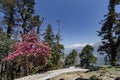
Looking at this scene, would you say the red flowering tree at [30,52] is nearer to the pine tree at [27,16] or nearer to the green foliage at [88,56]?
the pine tree at [27,16]

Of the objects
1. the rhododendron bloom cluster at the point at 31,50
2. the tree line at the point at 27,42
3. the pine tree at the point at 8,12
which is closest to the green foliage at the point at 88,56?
the tree line at the point at 27,42

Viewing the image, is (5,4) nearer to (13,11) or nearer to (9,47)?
(13,11)

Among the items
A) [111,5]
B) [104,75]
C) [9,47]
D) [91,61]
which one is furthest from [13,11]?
[91,61]

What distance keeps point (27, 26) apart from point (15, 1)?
146 inches

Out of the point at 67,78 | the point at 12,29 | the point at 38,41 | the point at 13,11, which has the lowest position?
the point at 67,78

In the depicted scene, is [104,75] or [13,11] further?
[13,11]

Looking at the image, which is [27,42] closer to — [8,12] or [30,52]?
[30,52]

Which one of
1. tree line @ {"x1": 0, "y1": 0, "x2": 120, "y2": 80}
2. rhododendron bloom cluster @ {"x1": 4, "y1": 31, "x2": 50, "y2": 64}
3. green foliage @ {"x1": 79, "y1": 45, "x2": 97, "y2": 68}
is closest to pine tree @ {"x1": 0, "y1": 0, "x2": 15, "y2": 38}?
tree line @ {"x1": 0, "y1": 0, "x2": 120, "y2": 80}

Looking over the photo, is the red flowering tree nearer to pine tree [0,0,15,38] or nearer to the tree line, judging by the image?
the tree line

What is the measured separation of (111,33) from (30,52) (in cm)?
1728

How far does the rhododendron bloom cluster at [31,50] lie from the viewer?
1939cm

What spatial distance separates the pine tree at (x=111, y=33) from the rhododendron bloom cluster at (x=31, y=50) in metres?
14.5

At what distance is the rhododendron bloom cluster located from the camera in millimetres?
19391

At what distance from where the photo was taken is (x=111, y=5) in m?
33.2
